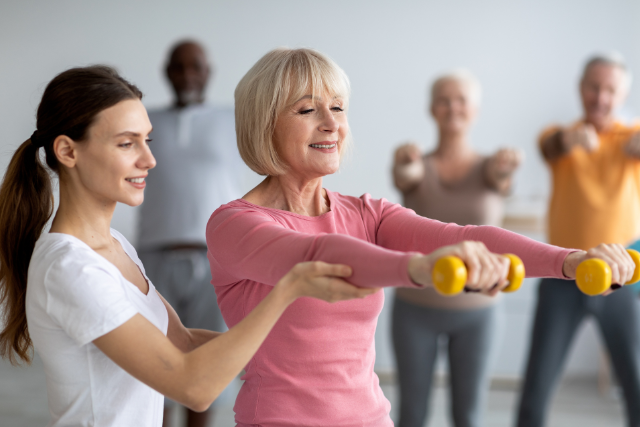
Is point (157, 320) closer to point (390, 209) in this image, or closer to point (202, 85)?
point (390, 209)

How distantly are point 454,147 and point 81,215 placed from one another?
1764mm

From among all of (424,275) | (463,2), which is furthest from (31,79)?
(424,275)

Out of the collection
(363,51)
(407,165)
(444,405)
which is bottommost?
(444,405)

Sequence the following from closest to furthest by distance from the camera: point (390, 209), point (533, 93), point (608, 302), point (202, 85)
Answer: point (390, 209)
point (608, 302)
point (202, 85)
point (533, 93)

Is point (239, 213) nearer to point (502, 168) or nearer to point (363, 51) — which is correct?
point (502, 168)

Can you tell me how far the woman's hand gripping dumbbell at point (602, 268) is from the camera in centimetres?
95

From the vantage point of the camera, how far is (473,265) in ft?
2.61

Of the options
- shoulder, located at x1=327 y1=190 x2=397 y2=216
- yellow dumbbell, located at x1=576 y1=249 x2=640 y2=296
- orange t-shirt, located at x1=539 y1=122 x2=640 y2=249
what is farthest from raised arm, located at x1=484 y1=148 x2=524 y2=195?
yellow dumbbell, located at x1=576 y1=249 x2=640 y2=296

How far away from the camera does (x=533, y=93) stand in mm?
4402

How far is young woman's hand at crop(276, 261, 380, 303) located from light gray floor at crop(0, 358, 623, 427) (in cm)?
224

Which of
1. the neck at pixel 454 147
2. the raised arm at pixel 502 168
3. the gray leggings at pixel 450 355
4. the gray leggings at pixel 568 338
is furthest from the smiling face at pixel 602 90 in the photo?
the gray leggings at pixel 450 355

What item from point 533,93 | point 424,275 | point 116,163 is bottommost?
point 424,275

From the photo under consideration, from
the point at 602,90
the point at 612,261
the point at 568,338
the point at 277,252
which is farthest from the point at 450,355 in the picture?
the point at 277,252

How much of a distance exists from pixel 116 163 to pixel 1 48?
409 cm
